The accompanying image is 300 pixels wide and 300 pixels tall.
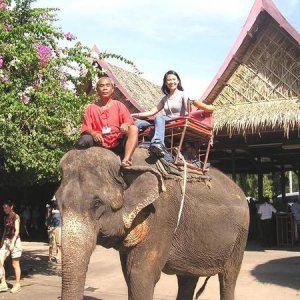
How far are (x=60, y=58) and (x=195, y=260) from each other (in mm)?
5129

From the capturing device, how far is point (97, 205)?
12.5 feet

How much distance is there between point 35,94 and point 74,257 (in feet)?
16.7

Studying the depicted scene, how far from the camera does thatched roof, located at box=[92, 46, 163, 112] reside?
13.2 m

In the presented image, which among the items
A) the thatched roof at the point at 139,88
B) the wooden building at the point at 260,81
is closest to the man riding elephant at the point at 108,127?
the wooden building at the point at 260,81

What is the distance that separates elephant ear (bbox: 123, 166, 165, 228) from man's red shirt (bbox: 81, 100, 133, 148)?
38 cm

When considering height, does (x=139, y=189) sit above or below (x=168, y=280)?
above

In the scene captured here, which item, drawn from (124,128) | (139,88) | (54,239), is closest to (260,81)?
(139,88)

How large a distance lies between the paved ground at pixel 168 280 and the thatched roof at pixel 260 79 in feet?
9.39

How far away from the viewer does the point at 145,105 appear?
45.5 ft

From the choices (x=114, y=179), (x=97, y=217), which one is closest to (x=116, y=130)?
(x=114, y=179)

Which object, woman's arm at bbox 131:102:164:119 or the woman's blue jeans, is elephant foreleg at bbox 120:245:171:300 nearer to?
the woman's blue jeans

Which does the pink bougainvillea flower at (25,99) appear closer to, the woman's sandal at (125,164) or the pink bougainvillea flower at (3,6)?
the pink bougainvillea flower at (3,6)

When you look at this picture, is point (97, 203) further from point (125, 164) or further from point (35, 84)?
→ point (35, 84)

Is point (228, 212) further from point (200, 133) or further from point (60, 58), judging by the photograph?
point (60, 58)
